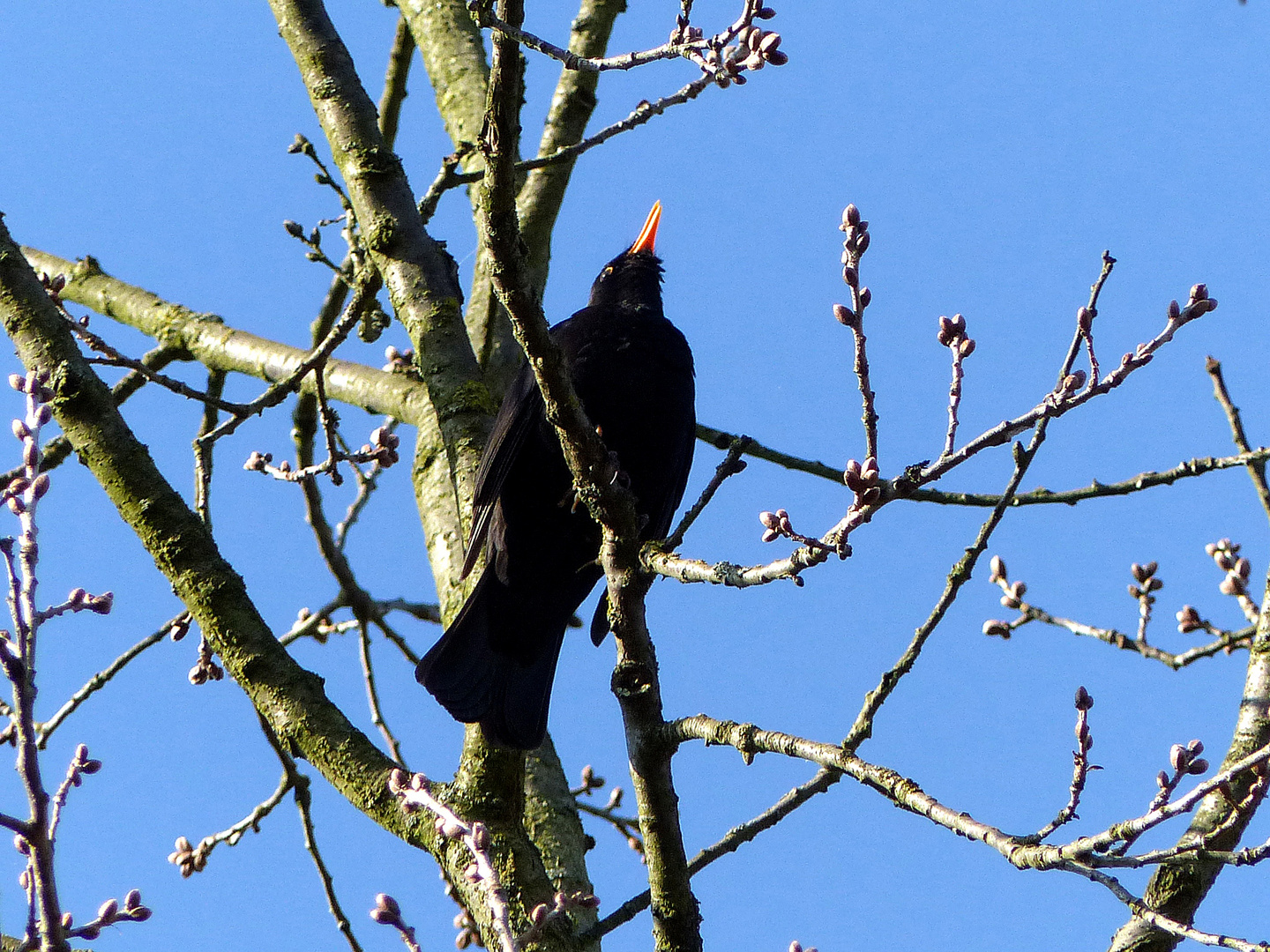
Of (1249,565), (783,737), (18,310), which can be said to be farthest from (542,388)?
(1249,565)

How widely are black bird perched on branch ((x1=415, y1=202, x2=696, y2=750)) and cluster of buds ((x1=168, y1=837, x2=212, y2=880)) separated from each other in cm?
100

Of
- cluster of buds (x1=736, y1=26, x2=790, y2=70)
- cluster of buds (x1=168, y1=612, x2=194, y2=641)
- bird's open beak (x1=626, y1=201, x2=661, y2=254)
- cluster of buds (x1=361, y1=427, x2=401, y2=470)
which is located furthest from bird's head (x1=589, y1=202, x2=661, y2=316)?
cluster of buds (x1=736, y1=26, x2=790, y2=70)

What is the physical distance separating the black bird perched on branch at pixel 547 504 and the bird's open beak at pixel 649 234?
28.5 inches

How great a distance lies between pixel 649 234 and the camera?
4.95m

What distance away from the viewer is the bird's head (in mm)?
4398

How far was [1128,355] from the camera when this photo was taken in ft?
5.66

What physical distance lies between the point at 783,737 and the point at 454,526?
1.60 meters

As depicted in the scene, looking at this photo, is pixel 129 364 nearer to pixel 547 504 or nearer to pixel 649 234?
pixel 547 504

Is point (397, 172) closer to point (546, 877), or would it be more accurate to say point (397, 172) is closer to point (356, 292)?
point (356, 292)

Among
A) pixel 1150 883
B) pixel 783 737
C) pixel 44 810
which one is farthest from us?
pixel 1150 883

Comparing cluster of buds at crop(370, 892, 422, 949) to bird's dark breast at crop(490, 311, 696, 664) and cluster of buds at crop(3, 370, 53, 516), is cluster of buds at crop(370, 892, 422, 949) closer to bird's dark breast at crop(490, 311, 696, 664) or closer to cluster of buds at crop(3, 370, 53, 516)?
cluster of buds at crop(3, 370, 53, 516)

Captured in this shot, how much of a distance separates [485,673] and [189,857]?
46.8 inches

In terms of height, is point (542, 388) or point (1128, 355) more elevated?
point (542, 388)

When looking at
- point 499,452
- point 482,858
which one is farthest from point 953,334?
point 499,452
